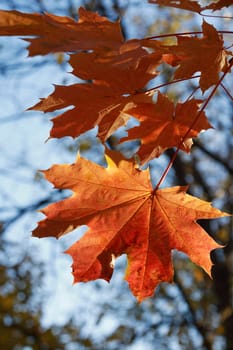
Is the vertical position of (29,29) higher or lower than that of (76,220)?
higher

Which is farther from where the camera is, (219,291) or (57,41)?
(219,291)

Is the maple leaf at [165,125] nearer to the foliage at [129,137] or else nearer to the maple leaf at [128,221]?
the foliage at [129,137]

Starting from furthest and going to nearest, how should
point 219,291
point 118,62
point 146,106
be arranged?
1. point 219,291
2. point 146,106
3. point 118,62

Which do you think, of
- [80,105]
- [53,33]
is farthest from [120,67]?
[80,105]

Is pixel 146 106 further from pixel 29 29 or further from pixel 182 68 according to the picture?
pixel 29 29

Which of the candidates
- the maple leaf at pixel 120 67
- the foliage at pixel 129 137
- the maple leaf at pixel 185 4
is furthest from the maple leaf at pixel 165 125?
the maple leaf at pixel 185 4

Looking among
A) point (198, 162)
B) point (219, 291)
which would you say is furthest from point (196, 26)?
point (219, 291)

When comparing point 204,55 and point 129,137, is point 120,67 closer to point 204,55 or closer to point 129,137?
point 204,55
